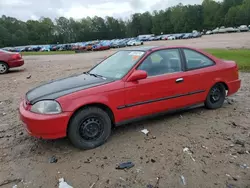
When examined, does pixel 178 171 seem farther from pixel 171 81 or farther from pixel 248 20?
pixel 248 20

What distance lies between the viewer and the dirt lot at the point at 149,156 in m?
3.20

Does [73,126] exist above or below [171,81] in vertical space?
below

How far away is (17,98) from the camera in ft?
24.9

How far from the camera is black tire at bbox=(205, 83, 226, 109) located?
5.47 metres

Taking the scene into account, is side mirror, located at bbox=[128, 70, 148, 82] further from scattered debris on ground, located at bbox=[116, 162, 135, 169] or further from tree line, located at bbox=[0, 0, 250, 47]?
tree line, located at bbox=[0, 0, 250, 47]

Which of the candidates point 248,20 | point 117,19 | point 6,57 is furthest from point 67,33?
point 6,57

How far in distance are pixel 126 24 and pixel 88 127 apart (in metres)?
131

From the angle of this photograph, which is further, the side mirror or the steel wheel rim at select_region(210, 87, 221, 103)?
the steel wheel rim at select_region(210, 87, 221, 103)

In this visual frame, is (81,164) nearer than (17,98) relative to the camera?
Yes

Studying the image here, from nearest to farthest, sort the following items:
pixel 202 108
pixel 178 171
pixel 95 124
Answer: pixel 178 171 < pixel 95 124 < pixel 202 108

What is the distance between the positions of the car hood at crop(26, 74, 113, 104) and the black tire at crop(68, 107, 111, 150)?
40 centimetres

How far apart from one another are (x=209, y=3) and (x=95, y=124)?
129360 millimetres

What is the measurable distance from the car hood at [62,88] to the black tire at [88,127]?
399 mm

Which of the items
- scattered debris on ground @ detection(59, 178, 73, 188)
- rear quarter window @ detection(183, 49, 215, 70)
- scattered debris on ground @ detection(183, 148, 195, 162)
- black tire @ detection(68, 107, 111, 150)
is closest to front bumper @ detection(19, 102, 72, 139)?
black tire @ detection(68, 107, 111, 150)
